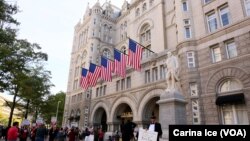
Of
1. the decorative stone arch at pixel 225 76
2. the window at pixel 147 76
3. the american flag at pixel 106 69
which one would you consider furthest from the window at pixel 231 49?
the american flag at pixel 106 69

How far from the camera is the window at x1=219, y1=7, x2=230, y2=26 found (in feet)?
68.3

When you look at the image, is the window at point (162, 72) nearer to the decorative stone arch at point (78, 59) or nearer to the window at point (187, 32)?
the window at point (187, 32)

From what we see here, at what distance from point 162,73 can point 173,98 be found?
13.2 metres

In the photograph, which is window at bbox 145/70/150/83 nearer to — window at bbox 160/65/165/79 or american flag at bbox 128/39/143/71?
window at bbox 160/65/165/79

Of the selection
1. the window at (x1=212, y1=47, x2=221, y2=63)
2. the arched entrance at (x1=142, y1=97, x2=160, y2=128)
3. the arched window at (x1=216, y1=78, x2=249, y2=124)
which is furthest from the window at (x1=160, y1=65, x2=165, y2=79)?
the arched window at (x1=216, y1=78, x2=249, y2=124)

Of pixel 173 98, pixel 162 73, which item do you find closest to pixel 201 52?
pixel 162 73

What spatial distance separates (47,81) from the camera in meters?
40.0

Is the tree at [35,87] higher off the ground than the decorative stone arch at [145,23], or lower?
lower

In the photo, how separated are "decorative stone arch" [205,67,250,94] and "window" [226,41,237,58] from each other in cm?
145

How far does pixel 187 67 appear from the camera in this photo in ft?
72.1

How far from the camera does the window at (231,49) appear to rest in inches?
764

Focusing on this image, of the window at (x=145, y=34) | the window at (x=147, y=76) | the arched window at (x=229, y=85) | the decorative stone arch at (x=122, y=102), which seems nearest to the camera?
the arched window at (x=229, y=85)

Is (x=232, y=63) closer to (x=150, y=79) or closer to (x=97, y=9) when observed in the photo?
(x=150, y=79)

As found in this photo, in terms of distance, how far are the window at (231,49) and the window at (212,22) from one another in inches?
102
